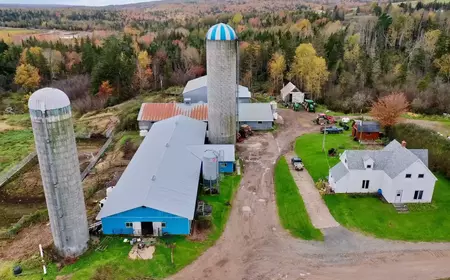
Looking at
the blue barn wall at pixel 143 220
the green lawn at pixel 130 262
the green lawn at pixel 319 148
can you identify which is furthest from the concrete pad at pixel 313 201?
the blue barn wall at pixel 143 220

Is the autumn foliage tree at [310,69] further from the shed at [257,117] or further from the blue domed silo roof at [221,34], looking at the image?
the blue domed silo roof at [221,34]

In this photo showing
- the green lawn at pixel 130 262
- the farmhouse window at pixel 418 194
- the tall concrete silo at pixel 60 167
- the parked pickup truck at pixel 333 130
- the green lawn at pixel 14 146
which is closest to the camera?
the tall concrete silo at pixel 60 167

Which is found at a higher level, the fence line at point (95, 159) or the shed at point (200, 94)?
the shed at point (200, 94)

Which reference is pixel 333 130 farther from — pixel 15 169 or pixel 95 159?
pixel 15 169

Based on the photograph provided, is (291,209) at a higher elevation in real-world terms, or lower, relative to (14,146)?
higher

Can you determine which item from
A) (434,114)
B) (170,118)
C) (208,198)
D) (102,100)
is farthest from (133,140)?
(434,114)

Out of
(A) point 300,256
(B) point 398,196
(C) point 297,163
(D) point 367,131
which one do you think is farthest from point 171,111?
(B) point 398,196
